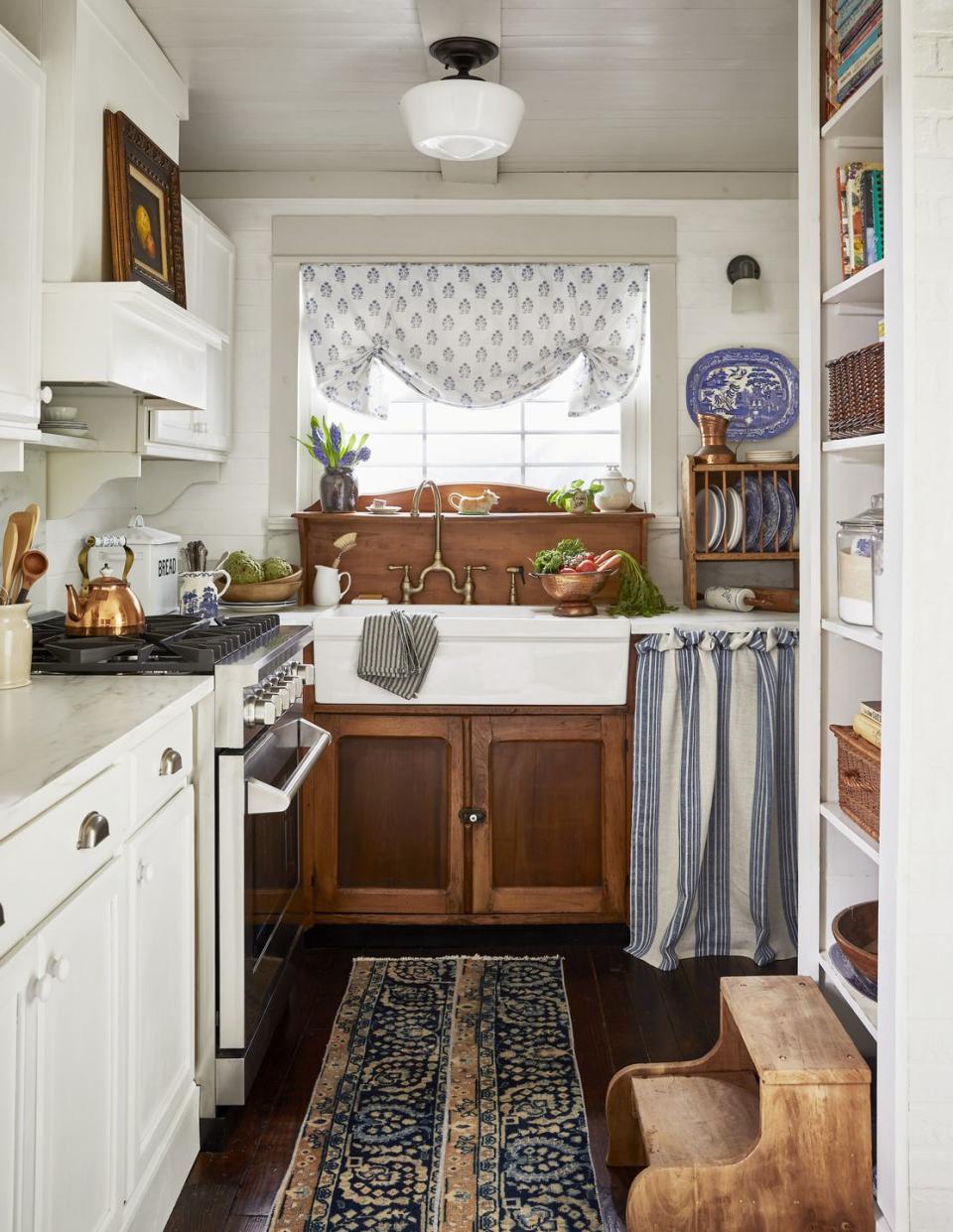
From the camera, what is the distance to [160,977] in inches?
76.8

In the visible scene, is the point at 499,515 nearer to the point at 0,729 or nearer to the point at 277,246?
the point at 277,246

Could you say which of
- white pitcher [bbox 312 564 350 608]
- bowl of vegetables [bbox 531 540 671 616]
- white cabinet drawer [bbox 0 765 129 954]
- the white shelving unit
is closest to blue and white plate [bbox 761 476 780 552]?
bowl of vegetables [bbox 531 540 671 616]

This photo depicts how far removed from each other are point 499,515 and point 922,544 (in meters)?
2.19

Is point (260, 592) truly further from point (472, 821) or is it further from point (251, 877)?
point (251, 877)

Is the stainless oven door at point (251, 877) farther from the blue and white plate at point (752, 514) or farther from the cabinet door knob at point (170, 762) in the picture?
the blue and white plate at point (752, 514)

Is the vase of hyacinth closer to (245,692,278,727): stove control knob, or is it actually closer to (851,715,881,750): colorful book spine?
(245,692,278,727): stove control knob

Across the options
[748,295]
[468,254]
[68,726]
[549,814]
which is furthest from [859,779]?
[468,254]

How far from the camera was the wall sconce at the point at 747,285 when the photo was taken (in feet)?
12.6

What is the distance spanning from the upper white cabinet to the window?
187cm

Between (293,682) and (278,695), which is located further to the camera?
(293,682)

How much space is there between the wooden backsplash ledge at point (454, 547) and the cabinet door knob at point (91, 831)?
234cm

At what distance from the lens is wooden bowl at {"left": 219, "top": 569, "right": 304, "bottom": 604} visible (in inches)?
141

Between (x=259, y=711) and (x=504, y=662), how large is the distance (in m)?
1.09

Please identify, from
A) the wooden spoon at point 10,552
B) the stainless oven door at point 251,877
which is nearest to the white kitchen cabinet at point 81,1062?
the stainless oven door at point 251,877
